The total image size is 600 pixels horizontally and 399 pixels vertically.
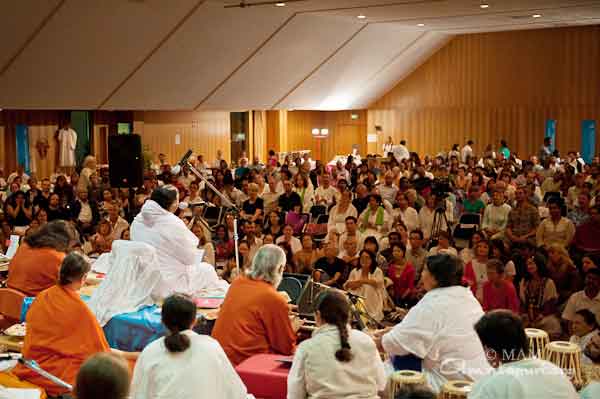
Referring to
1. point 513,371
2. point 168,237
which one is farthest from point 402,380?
point 168,237

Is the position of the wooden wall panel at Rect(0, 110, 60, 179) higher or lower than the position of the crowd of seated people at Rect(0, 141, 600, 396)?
higher

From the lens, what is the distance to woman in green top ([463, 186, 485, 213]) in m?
9.96

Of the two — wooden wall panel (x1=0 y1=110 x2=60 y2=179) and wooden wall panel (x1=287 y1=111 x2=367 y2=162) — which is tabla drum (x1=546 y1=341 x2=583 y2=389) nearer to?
wooden wall panel (x1=0 y1=110 x2=60 y2=179)

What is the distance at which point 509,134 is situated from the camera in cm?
1883

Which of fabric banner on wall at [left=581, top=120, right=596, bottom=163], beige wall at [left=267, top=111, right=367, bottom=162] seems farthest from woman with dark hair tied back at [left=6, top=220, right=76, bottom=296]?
beige wall at [left=267, top=111, right=367, bottom=162]

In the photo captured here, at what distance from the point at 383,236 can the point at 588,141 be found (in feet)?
32.9

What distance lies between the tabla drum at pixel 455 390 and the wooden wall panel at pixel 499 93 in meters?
15.1

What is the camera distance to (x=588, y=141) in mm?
17672

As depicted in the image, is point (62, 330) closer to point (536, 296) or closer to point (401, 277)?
point (401, 277)

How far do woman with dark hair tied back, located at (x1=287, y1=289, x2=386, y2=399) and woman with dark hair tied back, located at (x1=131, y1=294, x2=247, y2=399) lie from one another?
30 centimetres

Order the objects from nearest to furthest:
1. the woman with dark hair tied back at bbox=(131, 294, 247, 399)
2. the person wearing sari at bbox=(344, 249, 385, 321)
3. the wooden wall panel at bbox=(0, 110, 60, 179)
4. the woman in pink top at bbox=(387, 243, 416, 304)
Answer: the woman with dark hair tied back at bbox=(131, 294, 247, 399), the person wearing sari at bbox=(344, 249, 385, 321), the woman in pink top at bbox=(387, 243, 416, 304), the wooden wall panel at bbox=(0, 110, 60, 179)

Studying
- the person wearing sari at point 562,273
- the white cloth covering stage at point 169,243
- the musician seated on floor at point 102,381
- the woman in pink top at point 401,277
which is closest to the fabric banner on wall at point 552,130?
the person wearing sari at point 562,273

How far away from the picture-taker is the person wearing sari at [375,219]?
9.28 meters

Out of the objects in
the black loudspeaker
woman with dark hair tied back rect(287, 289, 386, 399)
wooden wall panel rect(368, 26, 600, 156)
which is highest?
wooden wall panel rect(368, 26, 600, 156)
